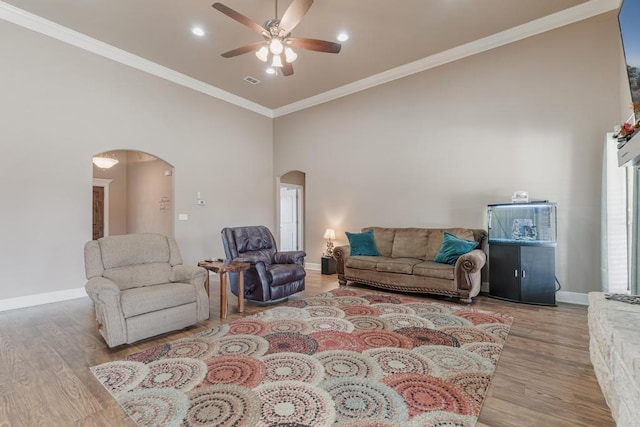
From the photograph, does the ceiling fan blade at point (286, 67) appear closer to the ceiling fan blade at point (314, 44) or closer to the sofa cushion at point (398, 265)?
the ceiling fan blade at point (314, 44)

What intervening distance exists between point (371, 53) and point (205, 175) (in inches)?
147

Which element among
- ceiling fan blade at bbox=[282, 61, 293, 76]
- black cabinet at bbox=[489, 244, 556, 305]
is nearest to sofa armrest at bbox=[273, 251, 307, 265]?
ceiling fan blade at bbox=[282, 61, 293, 76]

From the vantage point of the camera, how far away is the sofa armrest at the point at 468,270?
12.3ft

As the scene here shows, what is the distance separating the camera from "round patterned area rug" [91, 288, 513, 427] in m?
1.68

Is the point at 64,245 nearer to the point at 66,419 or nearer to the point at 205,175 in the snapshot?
the point at 205,175

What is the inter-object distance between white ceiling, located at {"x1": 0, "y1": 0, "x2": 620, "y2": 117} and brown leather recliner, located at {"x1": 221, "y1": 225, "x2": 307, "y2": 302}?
2.81 meters

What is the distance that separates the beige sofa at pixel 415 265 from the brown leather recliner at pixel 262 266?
1.03m

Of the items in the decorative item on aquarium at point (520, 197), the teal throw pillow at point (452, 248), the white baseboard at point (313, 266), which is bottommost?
the white baseboard at point (313, 266)

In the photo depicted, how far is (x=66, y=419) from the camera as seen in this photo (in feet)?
5.41

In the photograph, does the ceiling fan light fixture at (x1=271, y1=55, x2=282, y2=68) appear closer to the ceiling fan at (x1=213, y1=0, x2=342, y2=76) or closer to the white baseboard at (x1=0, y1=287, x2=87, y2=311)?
the ceiling fan at (x1=213, y1=0, x2=342, y2=76)

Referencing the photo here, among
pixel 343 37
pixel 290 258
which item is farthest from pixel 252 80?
pixel 290 258

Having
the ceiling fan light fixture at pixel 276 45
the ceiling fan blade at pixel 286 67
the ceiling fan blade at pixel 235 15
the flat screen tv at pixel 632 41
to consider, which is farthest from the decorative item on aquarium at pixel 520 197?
the ceiling fan blade at pixel 235 15

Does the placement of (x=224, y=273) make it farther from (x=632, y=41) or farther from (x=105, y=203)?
(x=105, y=203)

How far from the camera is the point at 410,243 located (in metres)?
4.84
